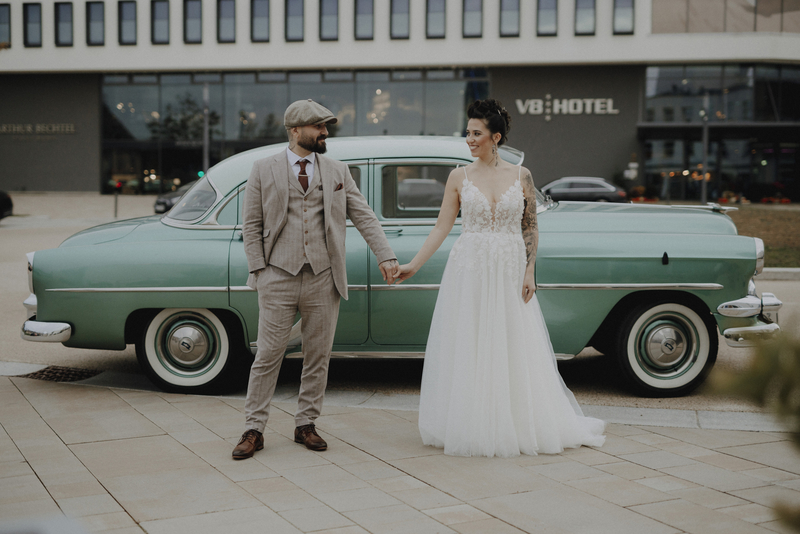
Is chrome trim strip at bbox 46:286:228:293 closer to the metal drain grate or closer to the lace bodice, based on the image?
the metal drain grate

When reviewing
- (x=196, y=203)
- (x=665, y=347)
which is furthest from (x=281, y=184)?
(x=665, y=347)

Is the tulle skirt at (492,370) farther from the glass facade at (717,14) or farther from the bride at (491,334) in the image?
the glass facade at (717,14)

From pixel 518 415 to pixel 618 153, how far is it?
35.0 m

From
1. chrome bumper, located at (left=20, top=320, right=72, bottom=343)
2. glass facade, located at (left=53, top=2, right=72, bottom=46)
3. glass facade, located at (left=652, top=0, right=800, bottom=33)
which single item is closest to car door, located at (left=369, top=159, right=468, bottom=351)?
chrome bumper, located at (left=20, top=320, right=72, bottom=343)

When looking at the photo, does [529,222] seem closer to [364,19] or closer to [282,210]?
[282,210]

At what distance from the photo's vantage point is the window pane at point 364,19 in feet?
117

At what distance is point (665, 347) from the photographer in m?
5.14

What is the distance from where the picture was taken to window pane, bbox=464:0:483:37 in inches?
1369

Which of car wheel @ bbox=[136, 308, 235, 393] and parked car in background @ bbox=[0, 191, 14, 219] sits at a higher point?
parked car in background @ bbox=[0, 191, 14, 219]

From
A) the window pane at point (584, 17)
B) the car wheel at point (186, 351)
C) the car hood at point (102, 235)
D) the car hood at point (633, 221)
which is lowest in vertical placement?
the car wheel at point (186, 351)

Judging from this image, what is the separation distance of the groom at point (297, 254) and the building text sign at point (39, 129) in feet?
132

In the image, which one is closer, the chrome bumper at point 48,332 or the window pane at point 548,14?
the chrome bumper at point 48,332

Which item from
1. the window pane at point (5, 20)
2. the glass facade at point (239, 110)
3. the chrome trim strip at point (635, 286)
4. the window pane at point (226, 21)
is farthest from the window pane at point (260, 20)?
the chrome trim strip at point (635, 286)

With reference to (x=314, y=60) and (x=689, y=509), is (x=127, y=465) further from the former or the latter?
(x=314, y=60)
